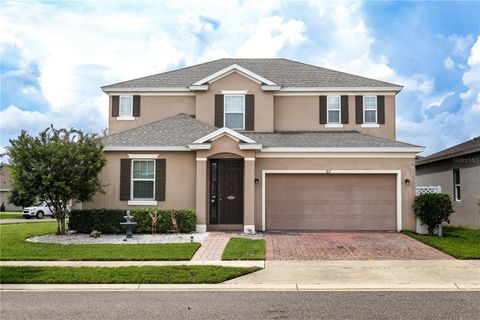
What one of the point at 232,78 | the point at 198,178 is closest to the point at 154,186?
the point at 198,178

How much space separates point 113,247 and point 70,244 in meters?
1.71

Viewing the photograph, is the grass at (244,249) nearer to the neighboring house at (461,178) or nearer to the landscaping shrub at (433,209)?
the landscaping shrub at (433,209)

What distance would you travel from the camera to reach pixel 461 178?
22.2 m

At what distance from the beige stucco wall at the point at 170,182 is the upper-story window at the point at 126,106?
14.1ft

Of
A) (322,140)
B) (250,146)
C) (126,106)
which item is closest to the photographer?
(250,146)

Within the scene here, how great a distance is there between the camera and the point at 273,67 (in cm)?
2438

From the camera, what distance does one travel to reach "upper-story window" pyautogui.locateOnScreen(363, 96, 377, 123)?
71.5ft

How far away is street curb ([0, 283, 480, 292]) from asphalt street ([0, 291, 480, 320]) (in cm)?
33

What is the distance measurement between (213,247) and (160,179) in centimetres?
518

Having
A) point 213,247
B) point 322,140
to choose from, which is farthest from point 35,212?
point 213,247

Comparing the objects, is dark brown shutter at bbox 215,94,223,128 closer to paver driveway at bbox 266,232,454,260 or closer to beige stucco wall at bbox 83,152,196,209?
beige stucco wall at bbox 83,152,196,209

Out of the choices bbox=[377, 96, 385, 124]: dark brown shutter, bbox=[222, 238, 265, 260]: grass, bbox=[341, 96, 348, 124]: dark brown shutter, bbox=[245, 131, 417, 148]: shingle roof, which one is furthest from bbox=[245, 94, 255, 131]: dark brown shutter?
bbox=[222, 238, 265, 260]: grass

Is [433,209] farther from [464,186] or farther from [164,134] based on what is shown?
[164,134]

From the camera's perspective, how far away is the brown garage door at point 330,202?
723 inches
